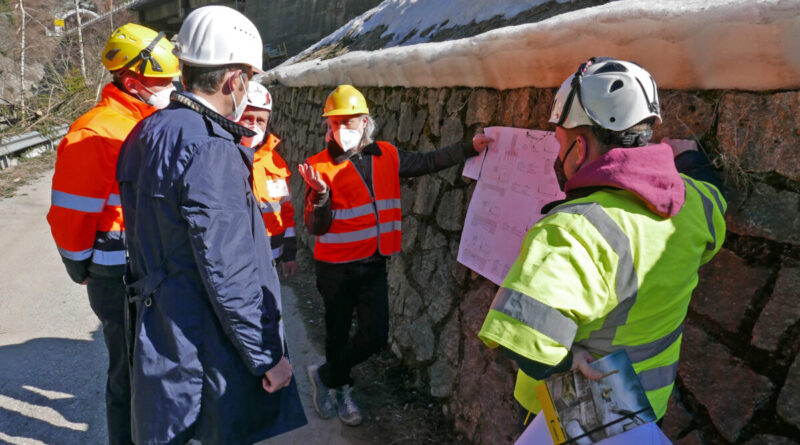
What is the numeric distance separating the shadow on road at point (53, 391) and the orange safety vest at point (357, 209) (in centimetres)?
187

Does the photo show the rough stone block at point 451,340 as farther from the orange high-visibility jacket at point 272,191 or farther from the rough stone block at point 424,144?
the orange high-visibility jacket at point 272,191

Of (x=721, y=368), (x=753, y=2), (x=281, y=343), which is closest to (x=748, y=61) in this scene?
(x=753, y=2)

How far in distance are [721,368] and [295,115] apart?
642 centimetres

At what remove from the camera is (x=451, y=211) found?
129 inches

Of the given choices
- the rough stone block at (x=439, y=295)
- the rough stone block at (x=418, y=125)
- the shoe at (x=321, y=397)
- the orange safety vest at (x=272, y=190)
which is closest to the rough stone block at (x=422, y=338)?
the rough stone block at (x=439, y=295)

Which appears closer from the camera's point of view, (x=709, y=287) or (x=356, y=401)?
(x=709, y=287)

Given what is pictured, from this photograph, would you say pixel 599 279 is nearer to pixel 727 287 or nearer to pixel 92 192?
pixel 727 287

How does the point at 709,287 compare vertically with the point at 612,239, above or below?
below

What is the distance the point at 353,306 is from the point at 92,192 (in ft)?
5.07

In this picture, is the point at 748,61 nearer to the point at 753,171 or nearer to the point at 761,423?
the point at 753,171

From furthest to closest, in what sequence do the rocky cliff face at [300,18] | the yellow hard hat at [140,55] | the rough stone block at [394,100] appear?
the rocky cliff face at [300,18], the rough stone block at [394,100], the yellow hard hat at [140,55]

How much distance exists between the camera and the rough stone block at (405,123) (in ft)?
12.6

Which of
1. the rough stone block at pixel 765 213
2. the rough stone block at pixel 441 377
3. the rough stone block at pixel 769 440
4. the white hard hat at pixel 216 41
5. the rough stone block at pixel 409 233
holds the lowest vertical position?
the rough stone block at pixel 441 377

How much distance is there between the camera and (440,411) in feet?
10.9
